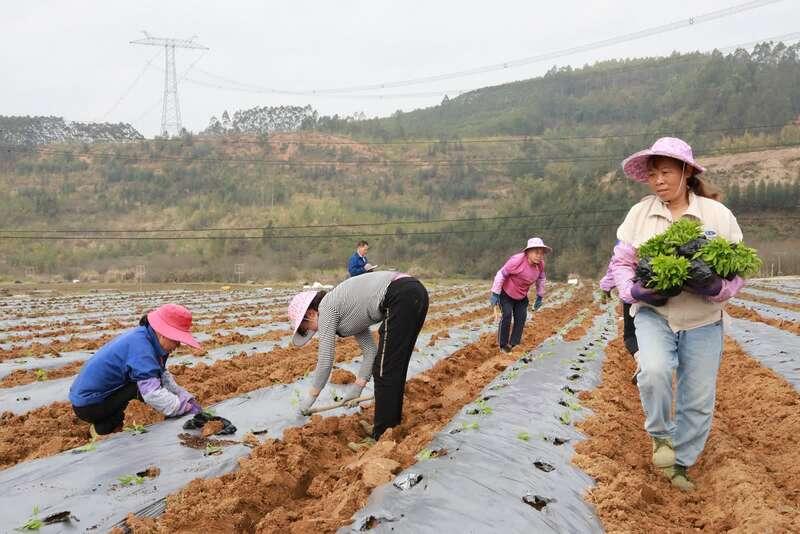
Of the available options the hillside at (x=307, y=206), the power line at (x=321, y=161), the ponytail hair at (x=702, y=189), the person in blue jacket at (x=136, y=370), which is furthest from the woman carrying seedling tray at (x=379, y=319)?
the power line at (x=321, y=161)

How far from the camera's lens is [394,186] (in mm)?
74562

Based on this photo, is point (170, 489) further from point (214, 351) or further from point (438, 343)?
point (438, 343)

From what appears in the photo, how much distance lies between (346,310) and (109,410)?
5.98 ft

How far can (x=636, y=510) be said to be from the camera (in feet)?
11.0

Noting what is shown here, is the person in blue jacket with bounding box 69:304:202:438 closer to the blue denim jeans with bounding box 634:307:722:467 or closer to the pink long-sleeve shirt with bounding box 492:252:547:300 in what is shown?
the blue denim jeans with bounding box 634:307:722:467

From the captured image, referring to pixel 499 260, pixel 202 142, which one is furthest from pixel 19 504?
pixel 202 142

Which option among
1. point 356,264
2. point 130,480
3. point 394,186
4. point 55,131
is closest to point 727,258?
point 130,480

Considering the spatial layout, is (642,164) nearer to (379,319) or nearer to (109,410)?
(379,319)

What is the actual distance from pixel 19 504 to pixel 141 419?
1.78m

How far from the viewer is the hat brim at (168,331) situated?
A: 477cm

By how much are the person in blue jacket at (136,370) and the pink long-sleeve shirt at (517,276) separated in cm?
466

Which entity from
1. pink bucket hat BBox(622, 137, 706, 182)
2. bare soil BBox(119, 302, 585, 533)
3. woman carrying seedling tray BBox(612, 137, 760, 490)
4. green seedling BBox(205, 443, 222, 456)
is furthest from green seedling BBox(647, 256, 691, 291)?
green seedling BBox(205, 443, 222, 456)

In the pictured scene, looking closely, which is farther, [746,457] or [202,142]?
[202,142]

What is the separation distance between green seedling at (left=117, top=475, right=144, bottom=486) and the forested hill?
77.6 meters
